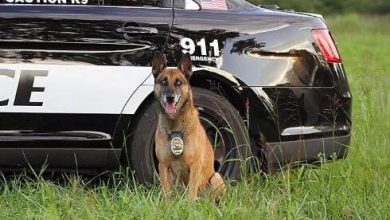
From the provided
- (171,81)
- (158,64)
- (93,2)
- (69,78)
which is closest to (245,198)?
(171,81)

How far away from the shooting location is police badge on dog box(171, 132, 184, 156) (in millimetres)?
4973

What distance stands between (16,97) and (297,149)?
172 centimetres

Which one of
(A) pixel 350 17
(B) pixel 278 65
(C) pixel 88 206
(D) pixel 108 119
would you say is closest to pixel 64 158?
(D) pixel 108 119

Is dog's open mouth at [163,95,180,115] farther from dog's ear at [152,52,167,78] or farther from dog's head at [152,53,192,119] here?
dog's ear at [152,52,167,78]

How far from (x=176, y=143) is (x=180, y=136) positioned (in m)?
0.05

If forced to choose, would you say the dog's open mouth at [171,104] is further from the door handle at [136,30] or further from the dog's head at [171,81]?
the door handle at [136,30]

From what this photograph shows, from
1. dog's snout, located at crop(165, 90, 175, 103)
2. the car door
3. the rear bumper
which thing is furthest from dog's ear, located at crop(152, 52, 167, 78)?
the rear bumper

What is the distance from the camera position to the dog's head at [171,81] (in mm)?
4938

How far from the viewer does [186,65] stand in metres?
4.95

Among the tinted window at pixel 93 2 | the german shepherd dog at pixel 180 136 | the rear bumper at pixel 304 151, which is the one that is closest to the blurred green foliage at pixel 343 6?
the rear bumper at pixel 304 151

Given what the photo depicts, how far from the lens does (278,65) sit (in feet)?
17.8

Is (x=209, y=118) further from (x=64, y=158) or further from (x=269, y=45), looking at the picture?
(x=64, y=158)

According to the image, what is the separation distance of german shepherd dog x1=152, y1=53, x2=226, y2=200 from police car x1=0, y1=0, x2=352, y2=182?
0.98 feet

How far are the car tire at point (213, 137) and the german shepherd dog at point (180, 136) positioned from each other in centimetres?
25
